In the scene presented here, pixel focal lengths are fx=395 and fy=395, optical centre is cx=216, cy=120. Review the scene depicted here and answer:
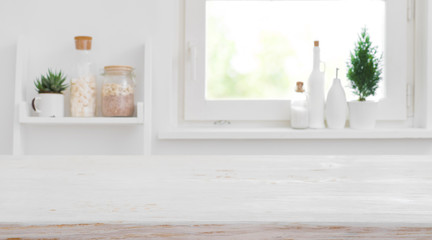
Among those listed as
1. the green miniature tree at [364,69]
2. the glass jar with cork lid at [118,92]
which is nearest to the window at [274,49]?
the green miniature tree at [364,69]

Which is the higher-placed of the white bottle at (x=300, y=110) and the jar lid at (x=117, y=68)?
the jar lid at (x=117, y=68)

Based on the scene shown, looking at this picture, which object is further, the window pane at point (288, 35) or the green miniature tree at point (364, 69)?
the window pane at point (288, 35)

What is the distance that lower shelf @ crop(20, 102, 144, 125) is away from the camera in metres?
1.25

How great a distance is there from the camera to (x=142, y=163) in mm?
559

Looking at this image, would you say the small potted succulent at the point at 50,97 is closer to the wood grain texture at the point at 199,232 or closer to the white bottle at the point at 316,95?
the white bottle at the point at 316,95

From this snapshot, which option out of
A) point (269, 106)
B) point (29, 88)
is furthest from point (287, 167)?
point (29, 88)

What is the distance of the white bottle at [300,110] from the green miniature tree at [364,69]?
0.19 meters

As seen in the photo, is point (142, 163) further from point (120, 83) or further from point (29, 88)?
point (29, 88)

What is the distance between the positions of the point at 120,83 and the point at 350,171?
0.96 m

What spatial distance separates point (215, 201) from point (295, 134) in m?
1.10

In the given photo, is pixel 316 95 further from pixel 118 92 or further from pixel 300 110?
pixel 118 92

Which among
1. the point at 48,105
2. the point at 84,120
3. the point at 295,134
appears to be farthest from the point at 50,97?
the point at 295,134

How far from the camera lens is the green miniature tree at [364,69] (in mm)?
1418

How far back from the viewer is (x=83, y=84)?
1292 mm
